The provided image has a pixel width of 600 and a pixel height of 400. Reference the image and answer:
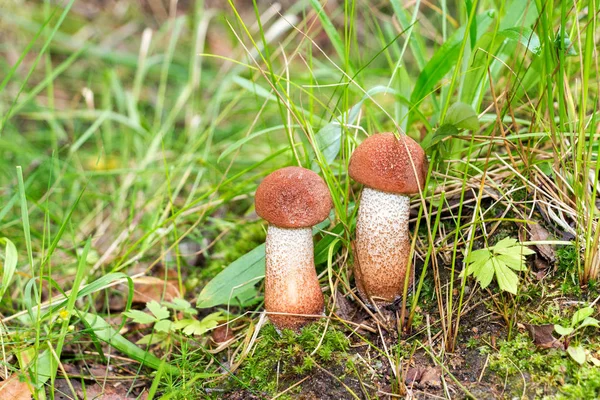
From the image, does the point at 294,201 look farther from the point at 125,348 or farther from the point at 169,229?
the point at 169,229

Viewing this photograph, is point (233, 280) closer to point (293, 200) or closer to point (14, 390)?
point (293, 200)

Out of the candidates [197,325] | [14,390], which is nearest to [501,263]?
[197,325]

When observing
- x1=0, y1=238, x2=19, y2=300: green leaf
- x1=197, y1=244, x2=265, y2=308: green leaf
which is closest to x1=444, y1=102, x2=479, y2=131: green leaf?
x1=197, y1=244, x2=265, y2=308: green leaf

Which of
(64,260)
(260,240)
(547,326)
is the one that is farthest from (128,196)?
(547,326)

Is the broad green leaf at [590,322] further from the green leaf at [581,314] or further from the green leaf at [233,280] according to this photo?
the green leaf at [233,280]

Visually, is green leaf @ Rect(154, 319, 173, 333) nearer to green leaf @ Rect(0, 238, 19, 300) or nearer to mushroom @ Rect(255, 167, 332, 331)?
mushroom @ Rect(255, 167, 332, 331)

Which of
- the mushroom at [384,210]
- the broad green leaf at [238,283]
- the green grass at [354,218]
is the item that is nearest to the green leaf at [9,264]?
the green grass at [354,218]
